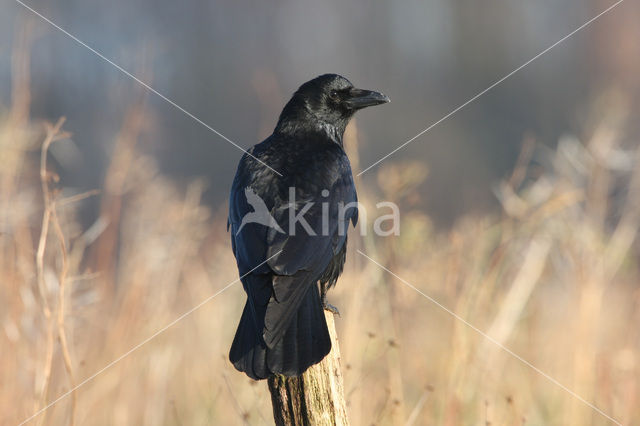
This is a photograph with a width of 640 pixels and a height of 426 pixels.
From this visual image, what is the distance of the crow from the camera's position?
2.91 m

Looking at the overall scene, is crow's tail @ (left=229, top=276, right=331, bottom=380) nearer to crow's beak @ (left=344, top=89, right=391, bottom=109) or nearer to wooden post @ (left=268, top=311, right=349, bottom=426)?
wooden post @ (left=268, top=311, right=349, bottom=426)

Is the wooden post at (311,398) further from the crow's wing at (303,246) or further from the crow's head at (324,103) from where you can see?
the crow's head at (324,103)

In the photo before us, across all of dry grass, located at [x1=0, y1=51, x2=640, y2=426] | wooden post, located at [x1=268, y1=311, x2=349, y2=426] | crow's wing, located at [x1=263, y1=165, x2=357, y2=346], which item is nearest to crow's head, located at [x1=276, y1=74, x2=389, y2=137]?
dry grass, located at [x1=0, y1=51, x2=640, y2=426]

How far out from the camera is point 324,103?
4422 mm

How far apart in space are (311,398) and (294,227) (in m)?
0.90

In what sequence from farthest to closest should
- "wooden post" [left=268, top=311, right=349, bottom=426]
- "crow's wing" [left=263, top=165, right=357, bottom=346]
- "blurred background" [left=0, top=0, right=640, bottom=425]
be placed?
"blurred background" [left=0, top=0, right=640, bottom=425], "crow's wing" [left=263, top=165, right=357, bottom=346], "wooden post" [left=268, top=311, right=349, bottom=426]

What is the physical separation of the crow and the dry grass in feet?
0.98

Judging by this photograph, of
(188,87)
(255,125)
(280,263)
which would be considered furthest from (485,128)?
(280,263)

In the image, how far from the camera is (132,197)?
480 centimetres

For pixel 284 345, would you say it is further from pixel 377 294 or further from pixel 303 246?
pixel 377 294

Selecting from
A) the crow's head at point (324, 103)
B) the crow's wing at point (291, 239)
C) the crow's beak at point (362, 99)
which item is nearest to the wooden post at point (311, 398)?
the crow's wing at point (291, 239)

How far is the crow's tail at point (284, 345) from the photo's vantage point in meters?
2.77

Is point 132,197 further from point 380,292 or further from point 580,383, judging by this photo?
point 580,383

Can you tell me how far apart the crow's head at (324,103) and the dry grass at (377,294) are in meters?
0.53
